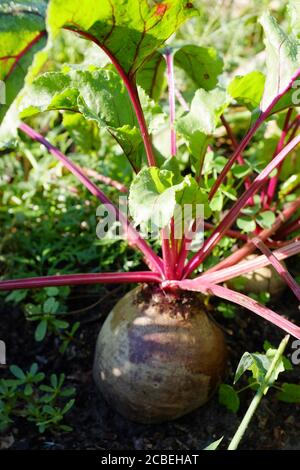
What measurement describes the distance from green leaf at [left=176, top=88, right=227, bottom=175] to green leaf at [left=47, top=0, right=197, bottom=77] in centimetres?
19

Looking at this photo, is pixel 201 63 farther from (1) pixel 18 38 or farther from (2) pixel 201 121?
(1) pixel 18 38

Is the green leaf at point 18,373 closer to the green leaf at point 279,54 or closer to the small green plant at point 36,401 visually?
the small green plant at point 36,401

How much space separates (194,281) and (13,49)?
0.75 metres

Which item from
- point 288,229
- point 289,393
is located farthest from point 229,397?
point 288,229

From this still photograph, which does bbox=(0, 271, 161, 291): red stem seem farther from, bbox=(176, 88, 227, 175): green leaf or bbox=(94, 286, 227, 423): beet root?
bbox=(176, 88, 227, 175): green leaf

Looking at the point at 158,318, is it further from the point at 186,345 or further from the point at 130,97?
the point at 130,97

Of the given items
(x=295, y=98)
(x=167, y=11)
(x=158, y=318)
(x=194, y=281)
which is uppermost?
(x=167, y=11)

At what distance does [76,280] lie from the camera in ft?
5.28

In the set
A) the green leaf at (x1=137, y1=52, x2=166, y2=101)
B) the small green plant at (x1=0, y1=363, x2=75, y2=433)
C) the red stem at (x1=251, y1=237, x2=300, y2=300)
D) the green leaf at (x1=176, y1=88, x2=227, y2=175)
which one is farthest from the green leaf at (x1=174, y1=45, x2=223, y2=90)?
the small green plant at (x1=0, y1=363, x2=75, y2=433)

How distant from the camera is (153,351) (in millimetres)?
→ 1655

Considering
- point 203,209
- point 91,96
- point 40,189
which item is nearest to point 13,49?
point 91,96

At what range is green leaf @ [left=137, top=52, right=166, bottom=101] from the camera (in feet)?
6.56

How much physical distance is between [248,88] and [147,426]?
983 millimetres

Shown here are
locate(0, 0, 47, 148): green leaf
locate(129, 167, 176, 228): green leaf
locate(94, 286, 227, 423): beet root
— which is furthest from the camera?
locate(94, 286, 227, 423): beet root
